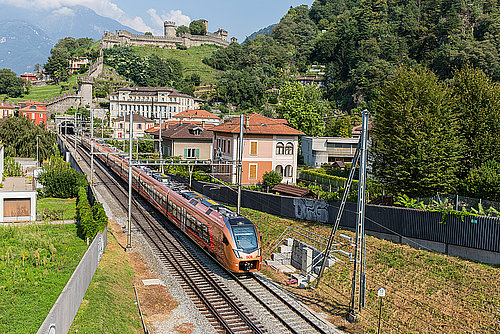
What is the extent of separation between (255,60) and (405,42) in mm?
55266

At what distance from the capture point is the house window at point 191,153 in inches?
2424

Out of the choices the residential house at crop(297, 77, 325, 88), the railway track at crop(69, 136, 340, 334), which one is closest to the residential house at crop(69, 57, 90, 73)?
the residential house at crop(297, 77, 325, 88)

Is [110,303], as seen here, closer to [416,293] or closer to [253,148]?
[416,293]

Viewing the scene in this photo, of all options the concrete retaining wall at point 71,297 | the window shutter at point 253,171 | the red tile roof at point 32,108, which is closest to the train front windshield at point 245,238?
the concrete retaining wall at point 71,297

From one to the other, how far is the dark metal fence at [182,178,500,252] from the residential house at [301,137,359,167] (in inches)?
1152

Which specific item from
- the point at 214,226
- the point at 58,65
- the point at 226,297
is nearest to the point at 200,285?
the point at 226,297

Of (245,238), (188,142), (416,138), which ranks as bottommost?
(245,238)

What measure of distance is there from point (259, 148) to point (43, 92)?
140 m

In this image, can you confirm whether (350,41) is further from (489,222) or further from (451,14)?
(489,222)

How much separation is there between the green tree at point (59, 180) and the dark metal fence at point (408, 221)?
73.1 feet

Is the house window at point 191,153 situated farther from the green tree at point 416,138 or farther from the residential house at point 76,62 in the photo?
the residential house at point 76,62

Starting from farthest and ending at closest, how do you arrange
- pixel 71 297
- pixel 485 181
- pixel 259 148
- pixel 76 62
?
1. pixel 76 62
2. pixel 259 148
3. pixel 485 181
4. pixel 71 297

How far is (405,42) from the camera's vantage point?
135875mm

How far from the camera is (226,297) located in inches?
759
